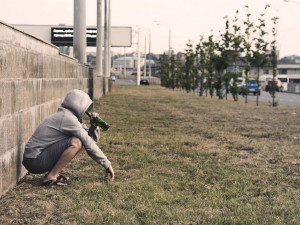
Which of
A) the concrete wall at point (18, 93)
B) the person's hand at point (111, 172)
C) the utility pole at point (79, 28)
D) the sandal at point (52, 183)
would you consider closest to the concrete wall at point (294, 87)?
the utility pole at point (79, 28)

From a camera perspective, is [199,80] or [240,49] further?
[199,80]

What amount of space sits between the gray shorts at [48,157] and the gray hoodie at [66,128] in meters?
0.05

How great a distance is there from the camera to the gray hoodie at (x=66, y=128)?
5.58 m

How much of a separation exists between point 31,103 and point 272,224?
11.3 feet

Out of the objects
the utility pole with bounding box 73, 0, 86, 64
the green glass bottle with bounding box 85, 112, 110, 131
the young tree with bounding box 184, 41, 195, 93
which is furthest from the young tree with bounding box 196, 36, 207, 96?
the green glass bottle with bounding box 85, 112, 110, 131

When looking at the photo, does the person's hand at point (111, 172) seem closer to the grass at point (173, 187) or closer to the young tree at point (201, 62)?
the grass at point (173, 187)

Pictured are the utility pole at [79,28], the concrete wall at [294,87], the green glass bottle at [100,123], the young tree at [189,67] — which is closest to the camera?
the green glass bottle at [100,123]

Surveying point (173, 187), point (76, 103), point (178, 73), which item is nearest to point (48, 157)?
point (76, 103)

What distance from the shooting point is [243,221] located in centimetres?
439

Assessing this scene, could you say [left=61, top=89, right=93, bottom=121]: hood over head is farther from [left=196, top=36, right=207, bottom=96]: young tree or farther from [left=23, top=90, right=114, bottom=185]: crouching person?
[left=196, top=36, right=207, bottom=96]: young tree

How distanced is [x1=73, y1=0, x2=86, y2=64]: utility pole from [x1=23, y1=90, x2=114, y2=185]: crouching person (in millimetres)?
9701

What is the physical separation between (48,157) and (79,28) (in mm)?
10218

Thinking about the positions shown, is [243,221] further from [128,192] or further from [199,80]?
[199,80]

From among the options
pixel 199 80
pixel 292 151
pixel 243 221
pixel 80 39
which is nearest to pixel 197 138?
pixel 292 151
